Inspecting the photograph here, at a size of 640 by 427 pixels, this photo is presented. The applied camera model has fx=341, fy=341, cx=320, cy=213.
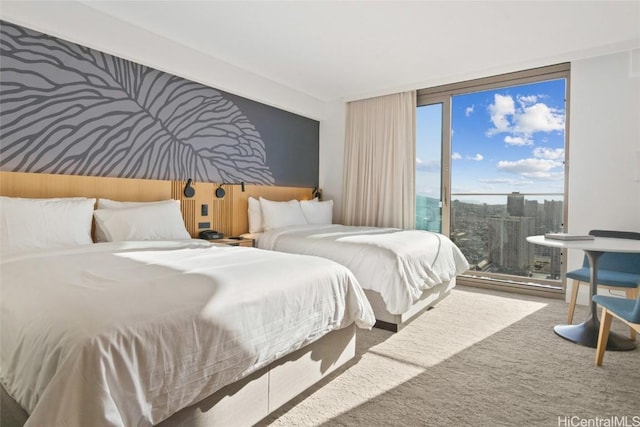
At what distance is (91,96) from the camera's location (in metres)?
2.83

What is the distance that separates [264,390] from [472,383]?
1.23 metres

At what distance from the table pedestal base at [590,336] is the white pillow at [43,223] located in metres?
3.63

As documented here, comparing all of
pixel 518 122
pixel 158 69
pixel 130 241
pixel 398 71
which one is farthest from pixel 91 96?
pixel 518 122

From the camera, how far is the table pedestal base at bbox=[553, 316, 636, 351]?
2.44m

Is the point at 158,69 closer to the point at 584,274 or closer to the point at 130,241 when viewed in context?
the point at 130,241

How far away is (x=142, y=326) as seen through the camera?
1.12m

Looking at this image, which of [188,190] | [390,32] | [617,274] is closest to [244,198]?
[188,190]

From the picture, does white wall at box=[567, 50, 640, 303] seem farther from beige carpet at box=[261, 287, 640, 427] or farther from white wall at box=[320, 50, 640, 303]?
beige carpet at box=[261, 287, 640, 427]

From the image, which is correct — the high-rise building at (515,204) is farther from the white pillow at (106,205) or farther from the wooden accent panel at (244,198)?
the white pillow at (106,205)

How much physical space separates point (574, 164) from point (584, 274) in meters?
1.41

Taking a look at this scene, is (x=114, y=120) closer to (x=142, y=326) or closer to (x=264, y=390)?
(x=142, y=326)

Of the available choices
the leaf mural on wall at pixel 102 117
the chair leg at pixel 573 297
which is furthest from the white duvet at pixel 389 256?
the leaf mural on wall at pixel 102 117

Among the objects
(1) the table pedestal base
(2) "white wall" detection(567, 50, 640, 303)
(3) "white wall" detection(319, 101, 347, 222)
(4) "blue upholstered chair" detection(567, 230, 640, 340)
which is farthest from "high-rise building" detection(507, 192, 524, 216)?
(3) "white wall" detection(319, 101, 347, 222)

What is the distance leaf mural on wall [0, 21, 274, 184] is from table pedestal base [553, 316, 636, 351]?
3.52 m
